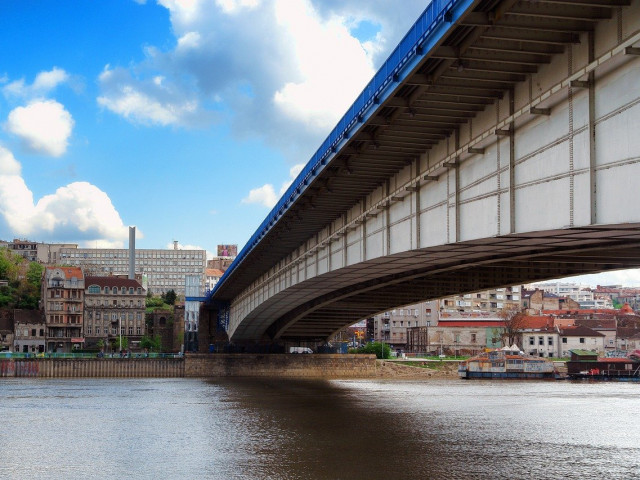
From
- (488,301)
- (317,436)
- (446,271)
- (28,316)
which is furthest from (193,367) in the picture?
(488,301)

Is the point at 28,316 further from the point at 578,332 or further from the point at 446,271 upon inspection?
the point at 446,271

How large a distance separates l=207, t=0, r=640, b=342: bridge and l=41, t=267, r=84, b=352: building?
8532 cm

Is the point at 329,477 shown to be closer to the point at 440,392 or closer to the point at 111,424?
the point at 111,424

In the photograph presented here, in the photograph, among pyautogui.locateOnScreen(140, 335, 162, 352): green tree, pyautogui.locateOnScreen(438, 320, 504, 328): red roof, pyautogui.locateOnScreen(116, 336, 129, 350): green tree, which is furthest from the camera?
pyautogui.locateOnScreen(438, 320, 504, 328): red roof

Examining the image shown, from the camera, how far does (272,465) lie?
27188 millimetres

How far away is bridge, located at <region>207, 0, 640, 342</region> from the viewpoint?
693 inches

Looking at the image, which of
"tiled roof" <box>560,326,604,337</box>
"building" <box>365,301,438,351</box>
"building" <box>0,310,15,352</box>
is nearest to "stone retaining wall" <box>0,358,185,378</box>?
"building" <box>0,310,15,352</box>

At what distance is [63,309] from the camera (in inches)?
4754

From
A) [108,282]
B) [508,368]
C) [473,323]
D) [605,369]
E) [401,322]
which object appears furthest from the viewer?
[401,322]

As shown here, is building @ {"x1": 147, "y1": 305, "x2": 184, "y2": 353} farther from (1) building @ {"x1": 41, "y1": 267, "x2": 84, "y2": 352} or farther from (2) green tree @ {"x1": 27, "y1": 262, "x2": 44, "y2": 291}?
(2) green tree @ {"x1": 27, "y1": 262, "x2": 44, "y2": 291}

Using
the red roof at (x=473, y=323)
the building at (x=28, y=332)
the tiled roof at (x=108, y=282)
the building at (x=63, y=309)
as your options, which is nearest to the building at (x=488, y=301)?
the red roof at (x=473, y=323)

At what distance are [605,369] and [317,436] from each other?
66863 millimetres

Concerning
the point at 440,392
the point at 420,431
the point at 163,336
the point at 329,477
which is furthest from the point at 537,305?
the point at 329,477

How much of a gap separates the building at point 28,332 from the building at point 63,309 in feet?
2.78
